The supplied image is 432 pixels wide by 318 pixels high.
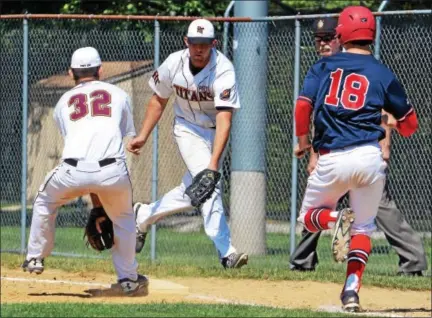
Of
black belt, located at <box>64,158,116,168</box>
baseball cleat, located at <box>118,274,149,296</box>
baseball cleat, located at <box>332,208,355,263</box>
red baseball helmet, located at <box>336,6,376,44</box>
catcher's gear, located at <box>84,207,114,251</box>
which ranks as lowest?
baseball cleat, located at <box>118,274,149,296</box>

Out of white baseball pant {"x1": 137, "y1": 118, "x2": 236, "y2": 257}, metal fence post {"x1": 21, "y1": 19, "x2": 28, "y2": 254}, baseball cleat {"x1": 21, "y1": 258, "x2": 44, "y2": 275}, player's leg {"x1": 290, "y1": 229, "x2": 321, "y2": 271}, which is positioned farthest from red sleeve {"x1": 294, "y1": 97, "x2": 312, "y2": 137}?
metal fence post {"x1": 21, "y1": 19, "x2": 28, "y2": 254}

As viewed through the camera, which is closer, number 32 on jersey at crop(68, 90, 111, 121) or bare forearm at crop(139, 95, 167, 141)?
number 32 on jersey at crop(68, 90, 111, 121)

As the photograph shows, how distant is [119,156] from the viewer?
9664mm

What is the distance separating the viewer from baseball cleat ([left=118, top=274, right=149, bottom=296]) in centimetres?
1012

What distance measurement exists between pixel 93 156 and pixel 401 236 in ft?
13.0

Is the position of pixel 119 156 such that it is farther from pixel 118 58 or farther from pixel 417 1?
pixel 417 1

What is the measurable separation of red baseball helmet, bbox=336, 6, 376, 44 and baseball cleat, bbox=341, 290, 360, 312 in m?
1.81

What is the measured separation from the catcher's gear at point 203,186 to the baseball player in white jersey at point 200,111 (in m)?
0.09

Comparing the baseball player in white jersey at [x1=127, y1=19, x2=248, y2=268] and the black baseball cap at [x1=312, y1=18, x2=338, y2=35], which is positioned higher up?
the black baseball cap at [x1=312, y1=18, x2=338, y2=35]

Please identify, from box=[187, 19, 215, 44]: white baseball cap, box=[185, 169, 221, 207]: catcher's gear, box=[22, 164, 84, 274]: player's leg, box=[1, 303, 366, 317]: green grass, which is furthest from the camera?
box=[187, 19, 215, 44]: white baseball cap

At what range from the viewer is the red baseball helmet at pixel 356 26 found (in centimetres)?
885

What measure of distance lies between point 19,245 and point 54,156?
5.76 feet

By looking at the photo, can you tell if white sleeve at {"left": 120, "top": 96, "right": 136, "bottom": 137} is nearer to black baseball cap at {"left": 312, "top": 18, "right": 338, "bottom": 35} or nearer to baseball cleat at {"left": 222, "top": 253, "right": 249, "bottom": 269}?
baseball cleat at {"left": 222, "top": 253, "right": 249, "bottom": 269}

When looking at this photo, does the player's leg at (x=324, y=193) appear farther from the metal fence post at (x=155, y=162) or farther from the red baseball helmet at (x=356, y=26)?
the metal fence post at (x=155, y=162)
